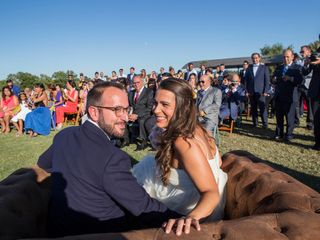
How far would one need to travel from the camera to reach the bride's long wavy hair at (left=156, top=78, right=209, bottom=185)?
252 cm

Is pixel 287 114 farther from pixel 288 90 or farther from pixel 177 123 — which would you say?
pixel 177 123

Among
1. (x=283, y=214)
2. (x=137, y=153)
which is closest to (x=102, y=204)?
(x=283, y=214)

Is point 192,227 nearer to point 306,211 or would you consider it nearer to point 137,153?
point 306,211

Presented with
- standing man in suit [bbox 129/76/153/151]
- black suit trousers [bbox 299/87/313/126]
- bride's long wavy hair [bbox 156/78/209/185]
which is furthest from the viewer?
black suit trousers [bbox 299/87/313/126]

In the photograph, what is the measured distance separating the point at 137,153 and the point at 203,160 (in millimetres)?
Answer: 5246

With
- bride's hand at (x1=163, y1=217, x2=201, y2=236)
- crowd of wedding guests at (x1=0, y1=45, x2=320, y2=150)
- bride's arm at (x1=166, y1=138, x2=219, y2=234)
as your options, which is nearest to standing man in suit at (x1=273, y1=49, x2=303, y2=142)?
crowd of wedding guests at (x1=0, y1=45, x2=320, y2=150)

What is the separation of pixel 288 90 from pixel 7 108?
9241 mm

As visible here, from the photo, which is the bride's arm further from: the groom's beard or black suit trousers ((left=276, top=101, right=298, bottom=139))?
black suit trousers ((left=276, top=101, right=298, bottom=139))

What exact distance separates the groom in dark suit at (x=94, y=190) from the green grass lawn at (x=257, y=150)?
3494 millimetres

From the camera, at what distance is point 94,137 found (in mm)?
2090

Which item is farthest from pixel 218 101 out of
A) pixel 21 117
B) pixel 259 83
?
pixel 21 117

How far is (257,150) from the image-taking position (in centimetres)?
712

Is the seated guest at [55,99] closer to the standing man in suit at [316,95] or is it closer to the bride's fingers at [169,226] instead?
the standing man in suit at [316,95]

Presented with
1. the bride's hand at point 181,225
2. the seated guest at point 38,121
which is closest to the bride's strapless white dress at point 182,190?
the bride's hand at point 181,225
